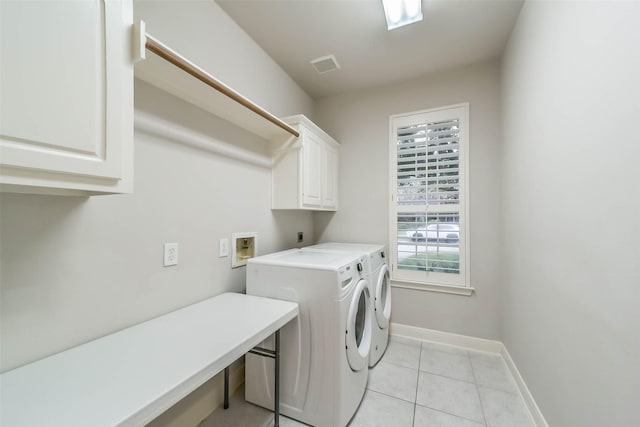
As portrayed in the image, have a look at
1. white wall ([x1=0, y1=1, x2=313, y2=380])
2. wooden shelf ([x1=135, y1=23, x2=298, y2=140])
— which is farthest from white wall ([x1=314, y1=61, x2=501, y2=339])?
wooden shelf ([x1=135, y1=23, x2=298, y2=140])

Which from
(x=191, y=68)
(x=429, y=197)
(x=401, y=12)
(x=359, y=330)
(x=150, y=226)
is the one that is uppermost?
(x=401, y=12)

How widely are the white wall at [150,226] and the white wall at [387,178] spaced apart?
3.45ft

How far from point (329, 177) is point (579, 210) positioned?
1935mm

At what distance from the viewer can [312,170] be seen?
7.54 ft

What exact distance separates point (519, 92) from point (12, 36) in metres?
2.54

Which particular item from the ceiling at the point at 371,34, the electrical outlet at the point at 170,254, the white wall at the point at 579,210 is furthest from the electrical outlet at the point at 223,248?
the white wall at the point at 579,210

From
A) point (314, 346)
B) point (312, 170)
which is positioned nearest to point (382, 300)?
point (314, 346)

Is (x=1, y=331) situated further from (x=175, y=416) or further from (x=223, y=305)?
(x=175, y=416)

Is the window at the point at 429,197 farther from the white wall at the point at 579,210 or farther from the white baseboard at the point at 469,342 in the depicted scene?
the white wall at the point at 579,210

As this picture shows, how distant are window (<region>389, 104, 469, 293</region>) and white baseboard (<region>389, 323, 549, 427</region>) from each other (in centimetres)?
47

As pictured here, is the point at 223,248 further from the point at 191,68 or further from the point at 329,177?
the point at 329,177

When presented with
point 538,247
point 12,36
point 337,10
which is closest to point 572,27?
point 538,247

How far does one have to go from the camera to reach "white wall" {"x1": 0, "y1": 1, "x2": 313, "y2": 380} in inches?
34.7

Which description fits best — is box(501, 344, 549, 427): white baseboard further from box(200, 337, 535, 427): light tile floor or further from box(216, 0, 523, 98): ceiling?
box(216, 0, 523, 98): ceiling
